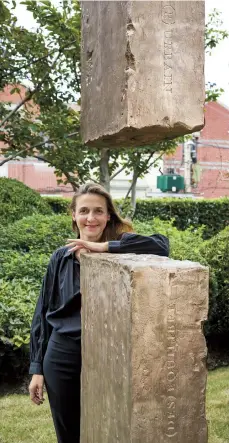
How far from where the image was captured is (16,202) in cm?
807

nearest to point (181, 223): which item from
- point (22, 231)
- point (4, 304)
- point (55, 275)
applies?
point (22, 231)

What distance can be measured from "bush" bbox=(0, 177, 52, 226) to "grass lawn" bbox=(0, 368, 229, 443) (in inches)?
136

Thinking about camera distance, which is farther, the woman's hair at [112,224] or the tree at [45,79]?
the tree at [45,79]

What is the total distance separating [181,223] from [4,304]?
8650mm

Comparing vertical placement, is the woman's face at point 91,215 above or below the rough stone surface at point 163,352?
above

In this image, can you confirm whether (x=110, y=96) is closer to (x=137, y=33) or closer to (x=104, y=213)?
(x=137, y=33)

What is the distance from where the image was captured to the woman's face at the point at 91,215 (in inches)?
95.6

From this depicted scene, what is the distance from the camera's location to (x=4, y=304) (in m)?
4.89

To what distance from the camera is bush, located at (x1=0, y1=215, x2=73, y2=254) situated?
6.43 m

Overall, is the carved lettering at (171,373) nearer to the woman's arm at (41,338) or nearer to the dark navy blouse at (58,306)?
the dark navy blouse at (58,306)

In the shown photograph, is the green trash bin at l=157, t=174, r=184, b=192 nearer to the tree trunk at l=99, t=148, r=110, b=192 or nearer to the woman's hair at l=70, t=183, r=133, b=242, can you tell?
the tree trunk at l=99, t=148, r=110, b=192

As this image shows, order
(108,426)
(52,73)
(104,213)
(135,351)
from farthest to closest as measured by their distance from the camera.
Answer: (52,73) → (104,213) → (108,426) → (135,351)

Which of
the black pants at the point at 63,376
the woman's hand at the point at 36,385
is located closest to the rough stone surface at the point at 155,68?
the black pants at the point at 63,376

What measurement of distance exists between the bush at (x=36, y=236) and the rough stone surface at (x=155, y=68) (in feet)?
14.2
